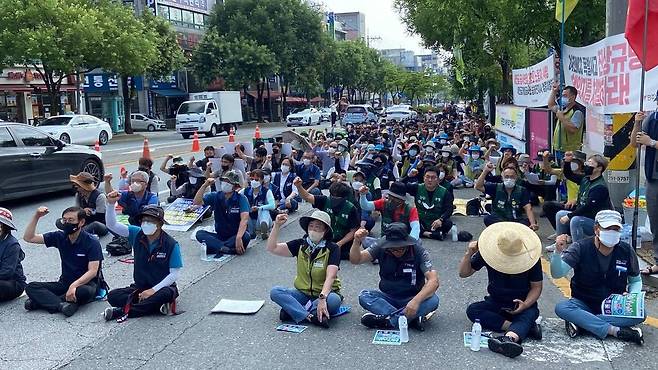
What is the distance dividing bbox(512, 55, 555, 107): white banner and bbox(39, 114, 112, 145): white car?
703 inches

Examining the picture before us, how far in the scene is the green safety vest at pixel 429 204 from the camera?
9.84m

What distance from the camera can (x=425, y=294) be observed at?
5898 millimetres

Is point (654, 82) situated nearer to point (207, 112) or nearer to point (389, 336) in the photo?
point (389, 336)

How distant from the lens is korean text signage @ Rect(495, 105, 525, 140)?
48.9 ft

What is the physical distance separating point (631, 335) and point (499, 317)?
107 cm

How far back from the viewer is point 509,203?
9.52 meters

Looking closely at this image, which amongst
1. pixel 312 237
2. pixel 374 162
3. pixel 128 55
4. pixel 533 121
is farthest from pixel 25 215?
pixel 128 55

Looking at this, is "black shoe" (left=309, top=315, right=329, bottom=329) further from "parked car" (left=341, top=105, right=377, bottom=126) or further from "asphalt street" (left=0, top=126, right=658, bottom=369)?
"parked car" (left=341, top=105, right=377, bottom=126)

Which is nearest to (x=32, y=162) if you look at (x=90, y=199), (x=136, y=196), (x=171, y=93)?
(x=90, y=199)

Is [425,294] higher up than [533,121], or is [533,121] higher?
[533,121]

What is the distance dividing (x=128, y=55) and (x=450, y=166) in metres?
23.9

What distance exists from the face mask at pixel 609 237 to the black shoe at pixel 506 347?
1162 millimetres

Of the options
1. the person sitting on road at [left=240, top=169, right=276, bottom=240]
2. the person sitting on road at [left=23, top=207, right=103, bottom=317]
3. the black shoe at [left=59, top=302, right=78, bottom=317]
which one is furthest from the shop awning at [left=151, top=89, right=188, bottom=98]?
the black shoe at [left=59, top=302, right=78, bottom=317]

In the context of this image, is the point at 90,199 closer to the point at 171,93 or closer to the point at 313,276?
the point at 313,276
